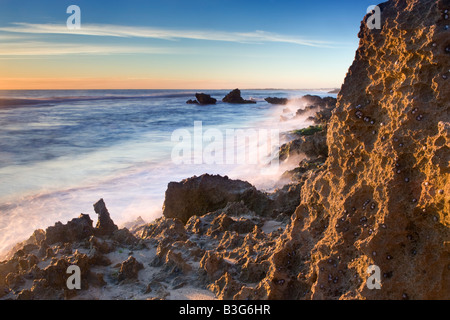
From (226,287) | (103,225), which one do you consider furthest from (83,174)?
(226,287)

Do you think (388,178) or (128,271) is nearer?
(388,178)

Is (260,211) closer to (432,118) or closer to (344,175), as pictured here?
(344,175)

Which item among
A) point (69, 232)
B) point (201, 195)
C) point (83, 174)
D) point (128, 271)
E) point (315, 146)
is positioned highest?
point (315, 146)

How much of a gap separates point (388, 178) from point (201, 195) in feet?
12.6

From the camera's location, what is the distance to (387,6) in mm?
2670

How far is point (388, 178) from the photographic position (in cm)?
244

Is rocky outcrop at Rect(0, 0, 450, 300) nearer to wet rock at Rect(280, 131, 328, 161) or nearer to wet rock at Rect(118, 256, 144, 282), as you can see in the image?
wet rock at Rect(118, 256, 144, 282)

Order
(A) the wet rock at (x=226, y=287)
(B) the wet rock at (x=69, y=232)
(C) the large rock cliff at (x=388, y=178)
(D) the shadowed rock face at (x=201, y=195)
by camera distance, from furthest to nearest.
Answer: (D) the shadowed rock face at (x=201, y=195) < (B) the wet rock at (x=69, y=232) < (A) the wet rock at (x=226, y=287) < (C) the large rock cliff at (x=388, y=178)

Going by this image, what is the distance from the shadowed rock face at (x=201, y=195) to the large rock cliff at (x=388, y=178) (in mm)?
2936

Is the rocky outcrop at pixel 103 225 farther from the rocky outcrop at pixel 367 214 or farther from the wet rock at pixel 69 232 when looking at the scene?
the rocky outcrop at pixel 367 214

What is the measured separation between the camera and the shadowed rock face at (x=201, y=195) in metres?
5.88

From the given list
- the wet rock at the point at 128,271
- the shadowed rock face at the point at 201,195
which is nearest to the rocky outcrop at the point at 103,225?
the wet rock at the point at 128,271

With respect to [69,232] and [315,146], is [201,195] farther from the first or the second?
[315,146]

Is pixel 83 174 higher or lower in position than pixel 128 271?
lower
